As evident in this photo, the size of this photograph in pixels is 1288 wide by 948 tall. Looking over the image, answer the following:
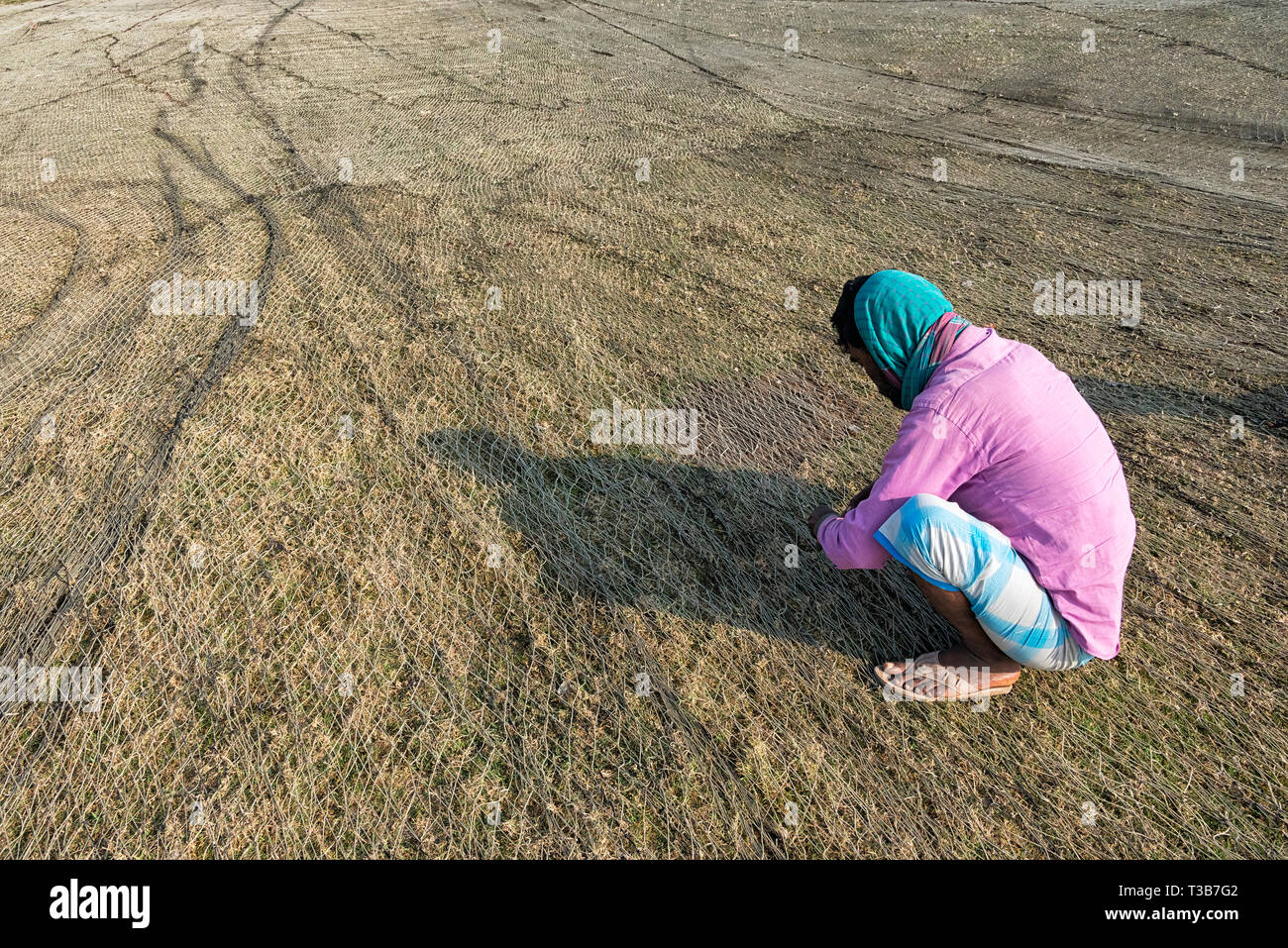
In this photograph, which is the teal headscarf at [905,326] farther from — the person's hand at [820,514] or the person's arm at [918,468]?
the person's hand at [820,514]

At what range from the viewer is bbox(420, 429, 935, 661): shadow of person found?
234 cm

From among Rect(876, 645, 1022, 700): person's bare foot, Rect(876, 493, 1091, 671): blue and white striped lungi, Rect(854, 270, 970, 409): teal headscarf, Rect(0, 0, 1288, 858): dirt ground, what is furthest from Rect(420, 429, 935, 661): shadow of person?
Rect(854, 270, 970, 409): teal headscarf

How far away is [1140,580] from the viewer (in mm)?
2422

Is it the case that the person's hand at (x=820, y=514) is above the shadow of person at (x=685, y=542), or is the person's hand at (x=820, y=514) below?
above

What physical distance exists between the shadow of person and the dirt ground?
2 centimetres

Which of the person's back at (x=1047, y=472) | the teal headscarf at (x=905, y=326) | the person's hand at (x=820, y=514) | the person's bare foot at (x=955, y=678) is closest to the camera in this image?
the person's back at (x=1047, y=472)

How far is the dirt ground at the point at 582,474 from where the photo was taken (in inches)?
74.9

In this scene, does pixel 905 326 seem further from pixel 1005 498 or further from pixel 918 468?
pixel 1005 498

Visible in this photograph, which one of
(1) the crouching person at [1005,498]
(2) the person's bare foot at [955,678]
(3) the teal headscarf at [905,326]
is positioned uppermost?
(3) the teal headscarf at [905,326]

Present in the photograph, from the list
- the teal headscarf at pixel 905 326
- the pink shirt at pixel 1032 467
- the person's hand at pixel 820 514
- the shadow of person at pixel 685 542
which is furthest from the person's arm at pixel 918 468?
the shadow of person at pixel 685 542

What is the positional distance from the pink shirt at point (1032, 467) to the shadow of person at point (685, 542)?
523mm

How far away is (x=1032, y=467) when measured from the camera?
6.00 feet

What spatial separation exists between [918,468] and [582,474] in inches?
51.3

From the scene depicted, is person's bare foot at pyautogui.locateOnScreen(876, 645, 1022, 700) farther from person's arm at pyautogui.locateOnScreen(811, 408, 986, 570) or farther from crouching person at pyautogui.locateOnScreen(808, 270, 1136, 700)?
person's arm at pyautogui.locateOnScreen(811, 408, 986, 570)
